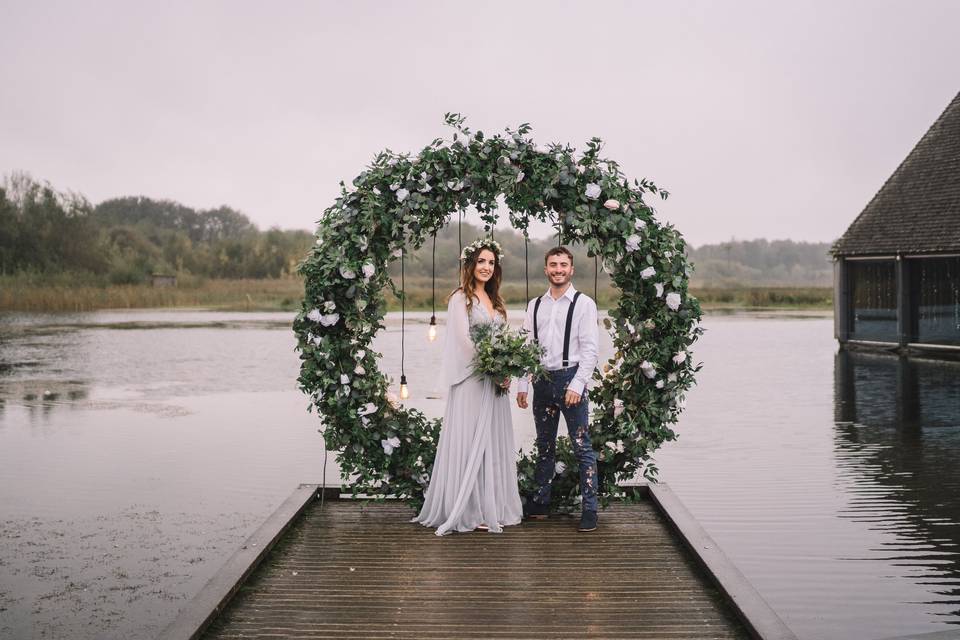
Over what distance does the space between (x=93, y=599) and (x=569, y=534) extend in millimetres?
3466

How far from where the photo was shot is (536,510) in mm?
8078

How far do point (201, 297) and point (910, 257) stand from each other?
4929 centimetres

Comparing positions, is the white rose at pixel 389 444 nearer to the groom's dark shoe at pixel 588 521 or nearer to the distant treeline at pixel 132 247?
the groom's dark shoe at pixel 588 521

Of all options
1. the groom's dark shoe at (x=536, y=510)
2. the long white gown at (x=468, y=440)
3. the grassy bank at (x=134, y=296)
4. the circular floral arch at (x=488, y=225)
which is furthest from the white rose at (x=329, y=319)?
the grassy bank at (x=134, y=296)

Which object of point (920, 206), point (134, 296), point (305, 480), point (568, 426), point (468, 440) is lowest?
point (305, 480)

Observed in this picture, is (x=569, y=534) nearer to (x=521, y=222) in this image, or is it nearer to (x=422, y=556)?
(x=422, y=556)

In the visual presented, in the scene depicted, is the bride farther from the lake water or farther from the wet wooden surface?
the lake water

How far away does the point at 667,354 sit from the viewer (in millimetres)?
8047

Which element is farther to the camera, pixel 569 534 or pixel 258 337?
pixel 258 337

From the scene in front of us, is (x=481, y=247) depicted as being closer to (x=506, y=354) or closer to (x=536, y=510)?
(x=506, y=354)

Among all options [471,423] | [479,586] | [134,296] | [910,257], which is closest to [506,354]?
[471,423]

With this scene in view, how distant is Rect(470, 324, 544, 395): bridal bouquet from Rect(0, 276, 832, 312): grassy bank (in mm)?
47650

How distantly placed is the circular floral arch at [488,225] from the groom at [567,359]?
515 millimetres

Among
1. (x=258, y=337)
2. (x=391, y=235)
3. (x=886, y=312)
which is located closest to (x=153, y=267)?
(x=258, y=337)
